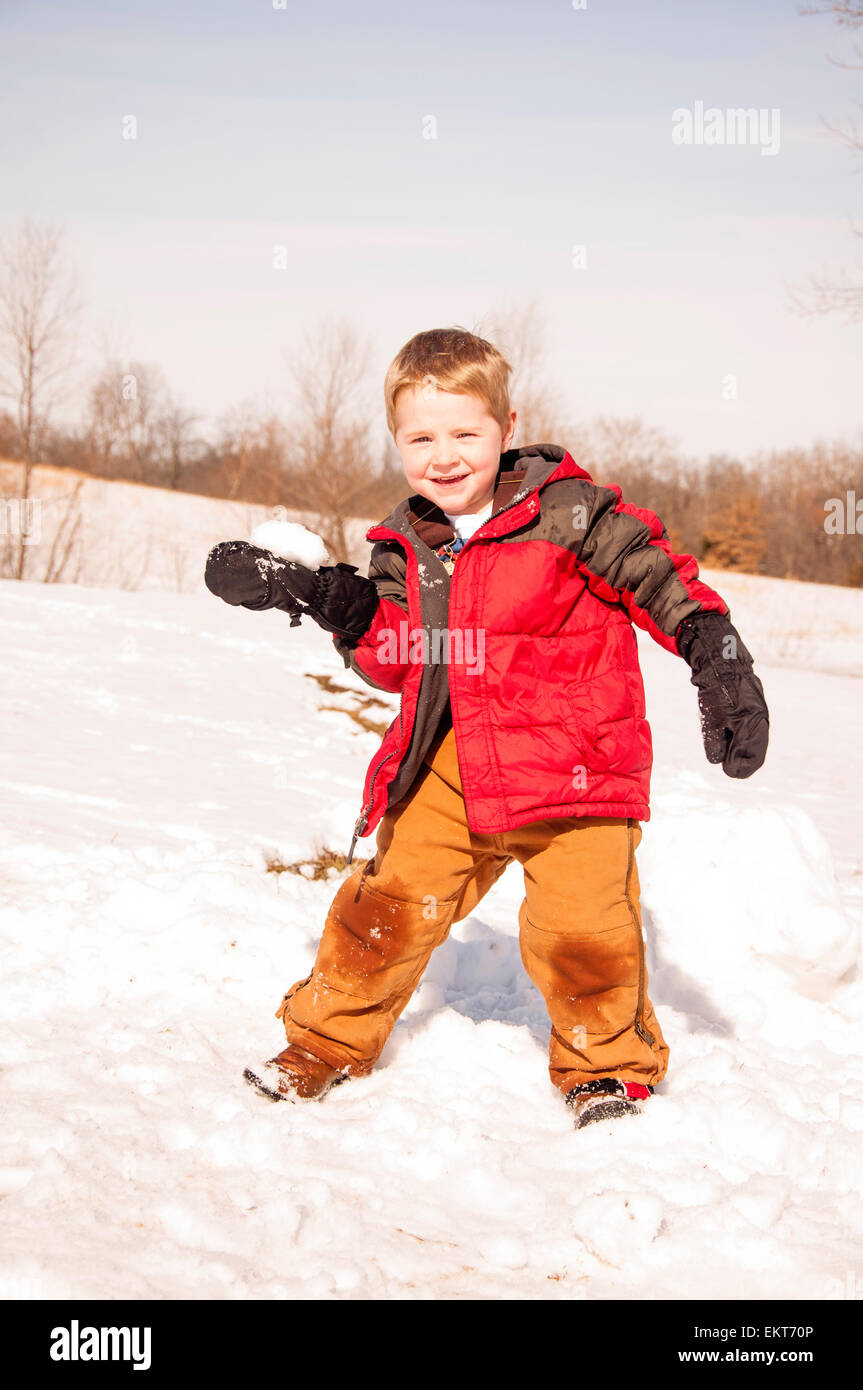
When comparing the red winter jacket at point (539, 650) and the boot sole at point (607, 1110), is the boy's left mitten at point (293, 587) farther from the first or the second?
the boot sole at point (607, 1110)

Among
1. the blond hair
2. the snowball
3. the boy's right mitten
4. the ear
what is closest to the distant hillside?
the ear

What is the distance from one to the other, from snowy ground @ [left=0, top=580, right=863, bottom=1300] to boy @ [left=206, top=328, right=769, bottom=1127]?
21 centimetres

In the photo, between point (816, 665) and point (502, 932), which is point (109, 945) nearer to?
point (502, 932)

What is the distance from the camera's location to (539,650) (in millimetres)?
2131

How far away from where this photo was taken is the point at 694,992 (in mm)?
2740

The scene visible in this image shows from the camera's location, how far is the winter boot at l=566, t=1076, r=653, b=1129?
2045 mm

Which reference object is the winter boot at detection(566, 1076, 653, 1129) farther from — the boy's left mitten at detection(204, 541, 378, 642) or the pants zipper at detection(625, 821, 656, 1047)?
the boy's left mitten at detection(204, 541, 378, 642)

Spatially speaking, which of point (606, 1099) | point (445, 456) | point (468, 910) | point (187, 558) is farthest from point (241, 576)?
point (187, 558)

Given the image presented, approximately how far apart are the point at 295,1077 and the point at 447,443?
1379 millimetres

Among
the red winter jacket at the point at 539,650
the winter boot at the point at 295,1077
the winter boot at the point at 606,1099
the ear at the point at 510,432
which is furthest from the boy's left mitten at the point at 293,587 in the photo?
the winter boot at the point at 606,1099

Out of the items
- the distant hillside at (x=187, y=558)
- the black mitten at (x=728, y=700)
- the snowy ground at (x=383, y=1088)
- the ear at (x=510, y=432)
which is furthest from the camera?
the distant hillside at (x=187, y=558)

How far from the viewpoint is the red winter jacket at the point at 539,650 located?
2092mm

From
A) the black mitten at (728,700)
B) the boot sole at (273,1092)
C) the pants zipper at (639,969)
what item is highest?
the black mitten at (728,700)
